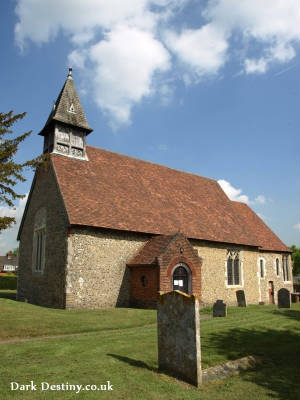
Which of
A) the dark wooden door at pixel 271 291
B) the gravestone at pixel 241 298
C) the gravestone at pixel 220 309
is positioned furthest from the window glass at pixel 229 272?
the gravestone at pixel 220 309

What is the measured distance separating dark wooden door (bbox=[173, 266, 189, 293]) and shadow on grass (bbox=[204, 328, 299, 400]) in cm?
695

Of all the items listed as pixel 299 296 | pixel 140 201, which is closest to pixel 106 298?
pixel 140 201

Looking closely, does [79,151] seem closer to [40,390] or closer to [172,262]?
[172,262]

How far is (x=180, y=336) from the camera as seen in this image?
22.8 feet

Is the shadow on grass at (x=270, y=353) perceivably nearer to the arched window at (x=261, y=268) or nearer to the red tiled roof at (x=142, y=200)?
the red tiled roof at (x=142, y=200)

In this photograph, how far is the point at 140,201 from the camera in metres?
22.0

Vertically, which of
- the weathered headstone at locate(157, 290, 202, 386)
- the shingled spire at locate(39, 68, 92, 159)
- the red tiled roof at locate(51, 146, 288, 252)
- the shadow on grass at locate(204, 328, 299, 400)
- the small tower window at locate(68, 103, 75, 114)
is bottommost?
the shadow on grass at locate(204, 328, 299, 400)

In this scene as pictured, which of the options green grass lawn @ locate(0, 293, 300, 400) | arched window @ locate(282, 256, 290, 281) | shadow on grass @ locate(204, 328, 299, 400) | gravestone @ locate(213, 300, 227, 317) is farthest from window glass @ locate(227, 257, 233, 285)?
shadow on grass @ locate(204, 328, 299, 400)

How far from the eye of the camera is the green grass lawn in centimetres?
613

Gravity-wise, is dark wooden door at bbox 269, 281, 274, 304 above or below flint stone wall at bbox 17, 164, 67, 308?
below

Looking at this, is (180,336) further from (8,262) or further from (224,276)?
(8,262)

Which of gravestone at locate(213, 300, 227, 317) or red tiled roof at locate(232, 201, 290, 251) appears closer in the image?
gravestone at locate(213, 300, 227, 317)

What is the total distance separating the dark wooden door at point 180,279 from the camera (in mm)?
18297

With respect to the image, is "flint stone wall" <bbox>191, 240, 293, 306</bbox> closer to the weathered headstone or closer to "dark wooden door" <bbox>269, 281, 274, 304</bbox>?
"dark wooden door" <bbox>269, 281, 274, 304</bbox>
